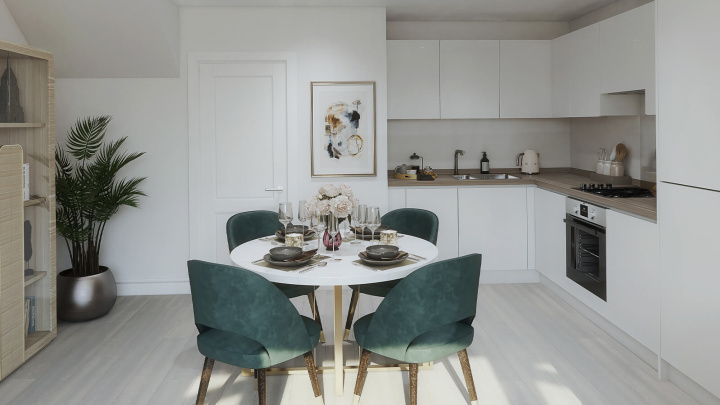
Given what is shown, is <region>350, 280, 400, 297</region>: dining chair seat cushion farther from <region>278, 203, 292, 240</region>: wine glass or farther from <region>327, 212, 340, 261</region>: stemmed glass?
<region>278, 203, 292, 240</region>: wine glass

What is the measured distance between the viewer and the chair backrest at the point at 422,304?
7.76 ft

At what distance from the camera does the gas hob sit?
145 inches

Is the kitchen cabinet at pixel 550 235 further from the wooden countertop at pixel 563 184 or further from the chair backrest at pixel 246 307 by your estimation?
the chair backrest at pixel 246 307

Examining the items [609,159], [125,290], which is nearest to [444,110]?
[609,159]

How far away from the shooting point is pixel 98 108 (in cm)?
470

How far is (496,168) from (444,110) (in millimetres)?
906

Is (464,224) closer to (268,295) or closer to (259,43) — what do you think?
(259,43)

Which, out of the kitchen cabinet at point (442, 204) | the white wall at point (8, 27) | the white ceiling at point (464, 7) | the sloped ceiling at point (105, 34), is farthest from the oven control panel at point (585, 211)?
the white wall at point (8, 27)

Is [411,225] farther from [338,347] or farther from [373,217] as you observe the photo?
→ [338,347]

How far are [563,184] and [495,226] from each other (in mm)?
808

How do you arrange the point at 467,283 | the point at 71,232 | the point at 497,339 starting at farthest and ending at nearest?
the point at 71,232, the point at 497,339, the point at 467,283

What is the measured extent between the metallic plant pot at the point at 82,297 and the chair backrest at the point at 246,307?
2.04 metres

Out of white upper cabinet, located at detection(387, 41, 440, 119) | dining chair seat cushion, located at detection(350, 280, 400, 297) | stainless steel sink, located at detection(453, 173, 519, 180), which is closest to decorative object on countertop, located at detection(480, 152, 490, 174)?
stainless steel sink, located at detection(453, 173, 519, 180)

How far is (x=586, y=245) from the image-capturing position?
13.1ft
